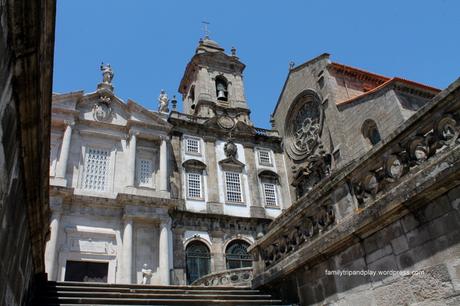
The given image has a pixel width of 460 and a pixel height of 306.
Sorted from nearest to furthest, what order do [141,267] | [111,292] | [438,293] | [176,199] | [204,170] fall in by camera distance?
1. [438,293]
2. [111,292]
3. [141,267]
4. [176,199]
5. [204,170]

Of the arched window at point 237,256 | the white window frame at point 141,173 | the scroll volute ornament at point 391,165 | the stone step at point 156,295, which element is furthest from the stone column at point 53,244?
the scroll volute ornament at point 391,165

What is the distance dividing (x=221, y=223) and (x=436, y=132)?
19311 millimetres

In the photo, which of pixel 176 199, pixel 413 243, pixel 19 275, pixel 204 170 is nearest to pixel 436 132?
pixel 413 243

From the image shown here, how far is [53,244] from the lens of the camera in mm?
18203

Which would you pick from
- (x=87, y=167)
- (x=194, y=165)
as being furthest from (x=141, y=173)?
(x=194, y=165)

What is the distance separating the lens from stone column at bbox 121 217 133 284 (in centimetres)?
1876

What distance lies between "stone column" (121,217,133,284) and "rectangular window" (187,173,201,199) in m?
4.49

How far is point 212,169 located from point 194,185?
5.85 ft

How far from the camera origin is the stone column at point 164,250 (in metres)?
19.4

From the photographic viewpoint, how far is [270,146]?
94.9 feet

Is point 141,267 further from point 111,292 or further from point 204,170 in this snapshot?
point 111,292

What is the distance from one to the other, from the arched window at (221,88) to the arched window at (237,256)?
12.7 m

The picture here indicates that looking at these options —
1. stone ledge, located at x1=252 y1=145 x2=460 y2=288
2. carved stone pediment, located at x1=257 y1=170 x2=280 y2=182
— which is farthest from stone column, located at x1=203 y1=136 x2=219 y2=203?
stone ledge, located at x1=252 y1=145 x2=460 y2=288

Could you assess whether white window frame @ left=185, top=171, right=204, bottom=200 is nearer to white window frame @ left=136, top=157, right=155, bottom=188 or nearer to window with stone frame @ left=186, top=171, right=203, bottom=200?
window with stone frame @ left=186, top=171, right=203, bottom=200
